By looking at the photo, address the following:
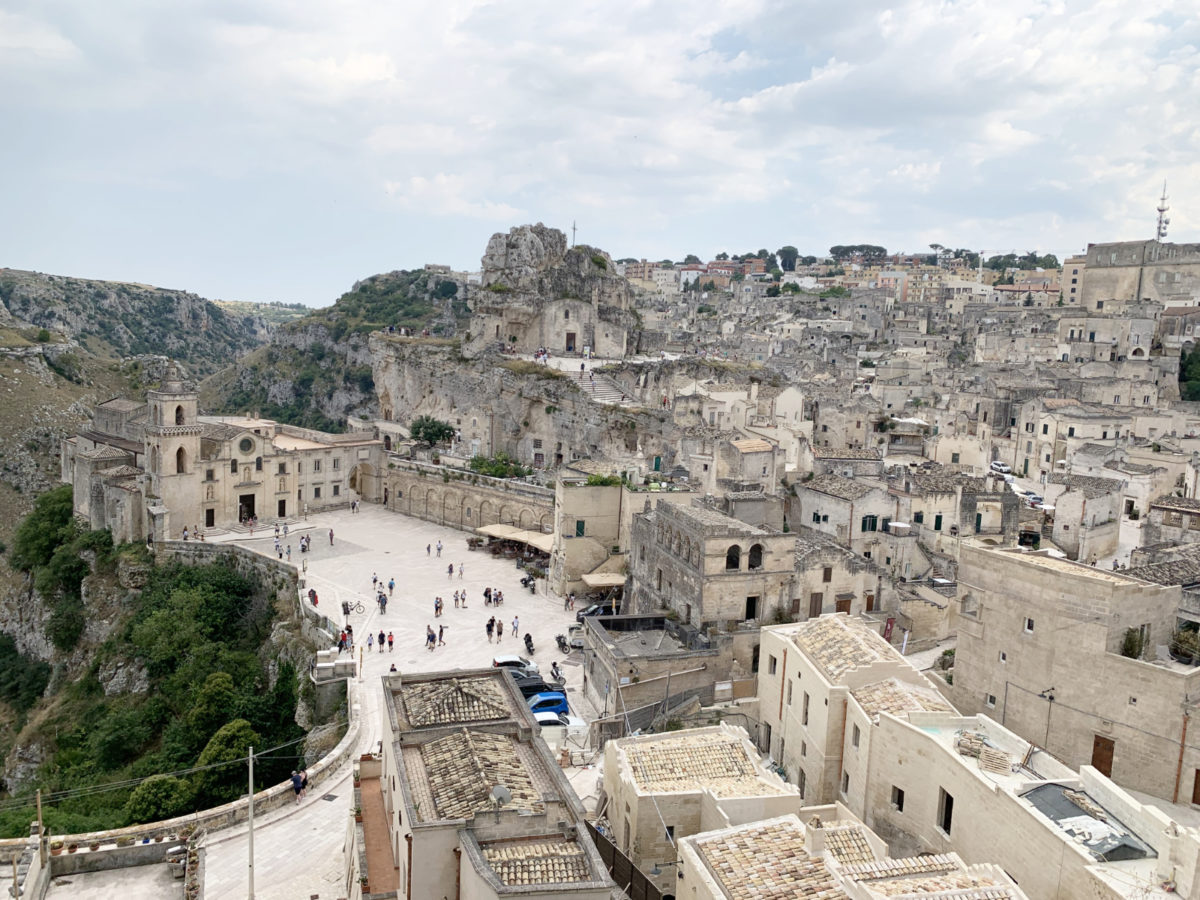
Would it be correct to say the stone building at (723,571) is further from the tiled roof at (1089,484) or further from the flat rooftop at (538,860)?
the flat rooftop at (538,860)

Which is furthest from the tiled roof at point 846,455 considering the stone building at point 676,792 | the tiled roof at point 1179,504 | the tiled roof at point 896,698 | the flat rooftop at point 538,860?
the flat rooftop at point 538,860

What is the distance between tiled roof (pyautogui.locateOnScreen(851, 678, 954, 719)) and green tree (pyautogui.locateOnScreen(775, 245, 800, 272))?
172 m

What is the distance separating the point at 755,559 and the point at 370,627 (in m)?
14.3

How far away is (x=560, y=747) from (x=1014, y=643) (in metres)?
11.8

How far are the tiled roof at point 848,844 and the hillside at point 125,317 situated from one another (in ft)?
342

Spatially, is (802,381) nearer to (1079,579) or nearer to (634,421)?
(634,421)

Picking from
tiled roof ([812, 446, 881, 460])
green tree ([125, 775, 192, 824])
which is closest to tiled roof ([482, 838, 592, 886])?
green tree ([125, 775, 192, 824])

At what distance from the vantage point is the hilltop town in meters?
15.9

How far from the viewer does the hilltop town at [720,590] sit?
1588cm

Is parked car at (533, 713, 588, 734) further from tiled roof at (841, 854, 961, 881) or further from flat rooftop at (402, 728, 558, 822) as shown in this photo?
tiled roof at (841, 854, 961, 881)

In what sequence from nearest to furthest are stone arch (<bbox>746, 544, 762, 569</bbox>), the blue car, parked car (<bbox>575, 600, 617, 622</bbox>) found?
the blue car
stone arch (<bbox>746, 544, 762, 569</bbox>)
parked car (<bbox>575, 600, 617, 622</bbox>)

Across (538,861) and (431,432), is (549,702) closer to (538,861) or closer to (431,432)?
(538,861)

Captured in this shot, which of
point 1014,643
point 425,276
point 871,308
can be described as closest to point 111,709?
point 1014,643

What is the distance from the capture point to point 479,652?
108 feet
